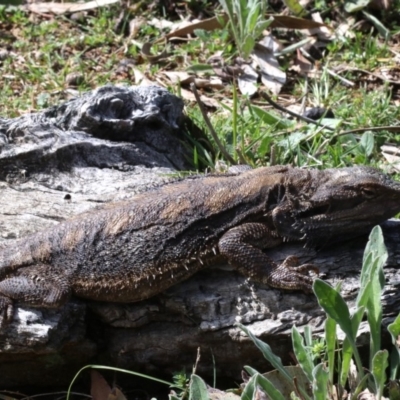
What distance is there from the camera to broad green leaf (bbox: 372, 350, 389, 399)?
316 centimetres

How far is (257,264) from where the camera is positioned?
151 inches

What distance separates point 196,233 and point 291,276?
0.52 meters

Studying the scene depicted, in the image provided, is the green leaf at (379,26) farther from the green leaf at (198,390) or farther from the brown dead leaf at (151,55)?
the green leaf at (198,390)

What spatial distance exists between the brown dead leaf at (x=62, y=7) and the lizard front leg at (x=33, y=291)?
453cm

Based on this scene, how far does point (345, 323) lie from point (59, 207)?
81.7 inches

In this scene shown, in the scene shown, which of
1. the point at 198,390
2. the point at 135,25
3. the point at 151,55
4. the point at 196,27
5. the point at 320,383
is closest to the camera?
the point at 320,383

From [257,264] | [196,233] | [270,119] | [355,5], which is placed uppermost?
[355,5]

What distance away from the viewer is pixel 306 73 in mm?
6941

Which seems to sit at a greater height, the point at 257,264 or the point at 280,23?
the point at 280,23

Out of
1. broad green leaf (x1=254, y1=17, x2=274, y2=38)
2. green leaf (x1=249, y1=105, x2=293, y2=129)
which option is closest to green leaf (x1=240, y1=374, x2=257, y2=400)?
green leaf (x1=249, y1=105, x2=293, y2=129)

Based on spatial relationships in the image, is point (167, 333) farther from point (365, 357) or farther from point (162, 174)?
point (162, 174)

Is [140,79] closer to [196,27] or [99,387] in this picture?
[196,27]

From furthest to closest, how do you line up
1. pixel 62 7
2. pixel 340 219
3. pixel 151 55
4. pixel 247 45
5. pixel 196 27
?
pixel 62 7
pixel 196 27
pixel 151 55
pixel 247 45
pixel 340 219

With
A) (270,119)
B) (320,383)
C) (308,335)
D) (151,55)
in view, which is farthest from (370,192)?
(151,55)
